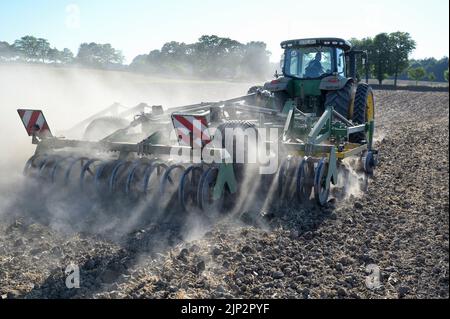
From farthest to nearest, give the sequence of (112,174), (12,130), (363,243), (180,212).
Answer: (12,130), (112,174), (180,212), (363,243)

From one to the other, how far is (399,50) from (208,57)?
73.7 feet

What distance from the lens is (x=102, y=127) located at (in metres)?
7.74

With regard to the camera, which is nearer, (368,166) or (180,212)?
(180,212)

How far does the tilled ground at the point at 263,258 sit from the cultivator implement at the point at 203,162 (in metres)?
0.52

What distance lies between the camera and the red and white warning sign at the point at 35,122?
6742 millimetres

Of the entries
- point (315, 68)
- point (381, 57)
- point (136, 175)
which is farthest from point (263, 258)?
point (381, 57)

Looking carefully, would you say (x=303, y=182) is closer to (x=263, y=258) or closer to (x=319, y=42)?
(x=263, y=258)

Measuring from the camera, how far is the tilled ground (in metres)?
3.63

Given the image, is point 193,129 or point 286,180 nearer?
point 193,129

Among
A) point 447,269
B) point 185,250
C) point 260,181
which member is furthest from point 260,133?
A: point 447,269

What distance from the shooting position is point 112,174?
5.82 m

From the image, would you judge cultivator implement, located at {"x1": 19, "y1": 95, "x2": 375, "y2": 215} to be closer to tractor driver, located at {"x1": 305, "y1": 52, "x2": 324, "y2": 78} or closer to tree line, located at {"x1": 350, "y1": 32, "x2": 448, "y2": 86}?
tractor driver, located at {"x1": 305, "y1": 52, "x2": 324, "y2": 78}
